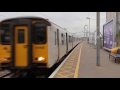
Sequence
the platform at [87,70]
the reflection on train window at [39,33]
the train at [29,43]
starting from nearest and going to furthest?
the train at [29,43]
the reflection on train window at [39,33]
the platform at [87,70]

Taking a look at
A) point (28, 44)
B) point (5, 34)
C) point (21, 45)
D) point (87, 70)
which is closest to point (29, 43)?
point (28, 44)

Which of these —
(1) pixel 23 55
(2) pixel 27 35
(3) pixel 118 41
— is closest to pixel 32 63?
(1) pixel 23 55

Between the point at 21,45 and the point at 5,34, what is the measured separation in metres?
1.09

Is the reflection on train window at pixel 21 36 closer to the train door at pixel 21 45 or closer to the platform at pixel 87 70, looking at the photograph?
the train door at pixel 21 45

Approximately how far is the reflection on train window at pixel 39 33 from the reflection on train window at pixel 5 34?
4.23 ft

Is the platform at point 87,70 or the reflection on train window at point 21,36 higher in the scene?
the reflection on train window at point 21,36

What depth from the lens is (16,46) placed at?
980 cm

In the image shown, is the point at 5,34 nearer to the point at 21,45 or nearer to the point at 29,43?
the point at 21,45

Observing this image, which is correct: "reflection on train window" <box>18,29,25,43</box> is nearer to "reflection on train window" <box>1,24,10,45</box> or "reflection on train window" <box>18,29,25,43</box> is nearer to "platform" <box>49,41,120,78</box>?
"reflection on train window" <box>1,24,10,45</box>

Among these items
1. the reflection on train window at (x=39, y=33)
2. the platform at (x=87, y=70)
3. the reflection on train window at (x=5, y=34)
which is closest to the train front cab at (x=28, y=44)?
the reflection on train window at (x=39, y=33)

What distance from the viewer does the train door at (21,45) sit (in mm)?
9688

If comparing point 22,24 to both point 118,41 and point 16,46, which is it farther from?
point 118,41

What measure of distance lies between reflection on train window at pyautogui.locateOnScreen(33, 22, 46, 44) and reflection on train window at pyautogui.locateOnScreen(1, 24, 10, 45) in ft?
4.23

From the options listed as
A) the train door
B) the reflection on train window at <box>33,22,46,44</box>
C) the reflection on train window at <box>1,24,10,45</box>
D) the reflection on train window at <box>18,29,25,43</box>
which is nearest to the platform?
the train door
